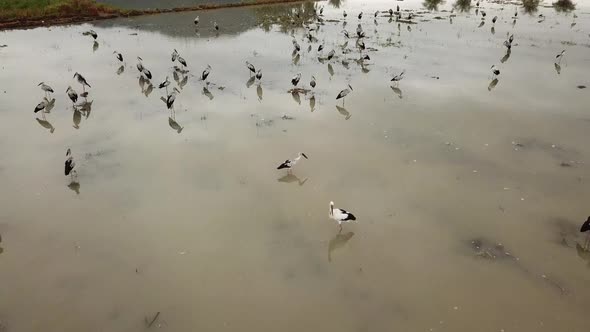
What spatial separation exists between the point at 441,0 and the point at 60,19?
37.9 metres

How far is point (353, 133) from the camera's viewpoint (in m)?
15.2

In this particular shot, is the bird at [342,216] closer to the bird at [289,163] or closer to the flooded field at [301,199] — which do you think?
the flooded field at [301,199]

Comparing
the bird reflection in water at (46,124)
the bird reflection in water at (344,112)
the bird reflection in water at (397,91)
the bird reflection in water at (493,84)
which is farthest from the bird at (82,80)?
the bird reflection in water at (493,84)

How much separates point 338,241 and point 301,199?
6.77 feet

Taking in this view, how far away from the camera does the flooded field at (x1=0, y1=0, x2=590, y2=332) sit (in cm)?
810

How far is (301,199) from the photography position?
1152 cm

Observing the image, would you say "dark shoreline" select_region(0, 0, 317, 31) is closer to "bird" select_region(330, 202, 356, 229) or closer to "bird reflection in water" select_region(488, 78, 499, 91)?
"bird reflection in water" select_region(488, 78, 499, 91)

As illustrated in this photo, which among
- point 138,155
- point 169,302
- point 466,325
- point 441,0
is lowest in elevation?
point 466,325

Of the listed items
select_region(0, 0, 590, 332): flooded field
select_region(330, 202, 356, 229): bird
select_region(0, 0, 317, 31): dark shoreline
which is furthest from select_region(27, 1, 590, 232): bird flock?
select_region(0, 0, 317, 31): dark shoreline

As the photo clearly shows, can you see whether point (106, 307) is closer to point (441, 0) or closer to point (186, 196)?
point (186, 196)

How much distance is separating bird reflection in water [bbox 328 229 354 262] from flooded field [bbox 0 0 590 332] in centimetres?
4

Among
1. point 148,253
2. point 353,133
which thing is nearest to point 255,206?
point 148,253

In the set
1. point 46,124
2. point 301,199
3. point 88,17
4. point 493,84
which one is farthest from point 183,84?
point 88,17

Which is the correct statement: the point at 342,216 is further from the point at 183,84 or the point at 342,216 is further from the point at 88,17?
the point at 88,17
